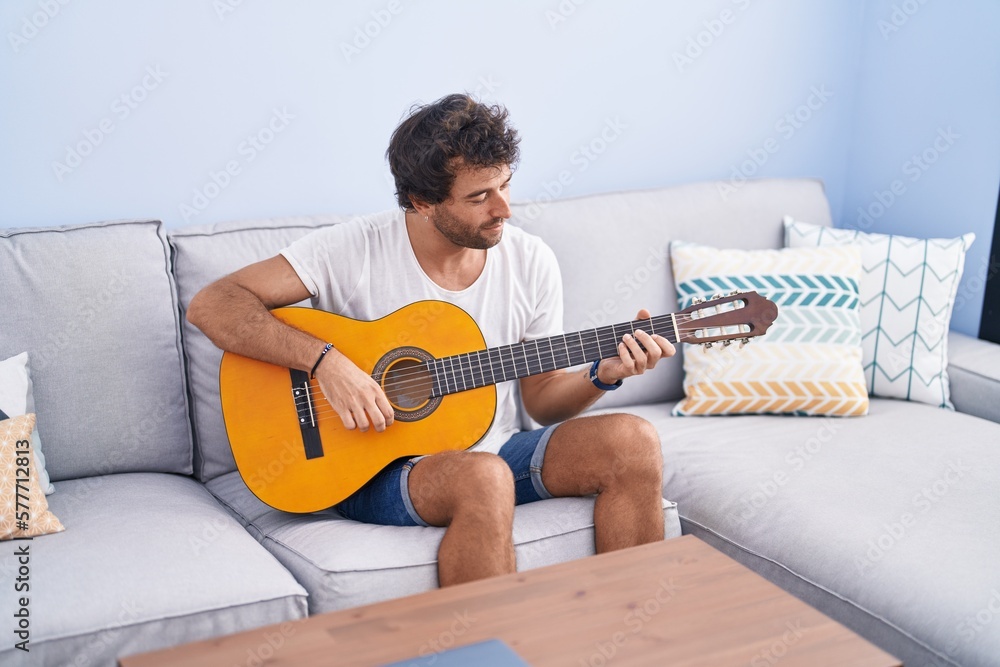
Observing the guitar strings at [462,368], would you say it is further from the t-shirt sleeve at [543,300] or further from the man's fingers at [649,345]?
the t-shirt sleeve at [543,300]

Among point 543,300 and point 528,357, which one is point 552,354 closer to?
point 528,357

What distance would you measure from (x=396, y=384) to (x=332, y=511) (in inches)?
11.3

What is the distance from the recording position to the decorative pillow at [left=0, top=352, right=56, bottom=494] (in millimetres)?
1666

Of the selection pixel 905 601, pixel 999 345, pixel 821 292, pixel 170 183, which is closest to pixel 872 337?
pixel 821 292

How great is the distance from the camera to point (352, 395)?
64.7 inches

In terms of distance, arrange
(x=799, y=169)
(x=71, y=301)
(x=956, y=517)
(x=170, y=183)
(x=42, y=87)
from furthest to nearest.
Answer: (x=799, y=169) → (x=170, y=183) → (x=42, y=87) → (x=71, y=301) → (x=956, y=517)

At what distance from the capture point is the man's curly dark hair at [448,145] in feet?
5.66

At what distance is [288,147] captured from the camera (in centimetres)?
225

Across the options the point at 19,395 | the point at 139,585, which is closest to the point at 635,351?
the point at 139,585

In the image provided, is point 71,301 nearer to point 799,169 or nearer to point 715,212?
point 715,212

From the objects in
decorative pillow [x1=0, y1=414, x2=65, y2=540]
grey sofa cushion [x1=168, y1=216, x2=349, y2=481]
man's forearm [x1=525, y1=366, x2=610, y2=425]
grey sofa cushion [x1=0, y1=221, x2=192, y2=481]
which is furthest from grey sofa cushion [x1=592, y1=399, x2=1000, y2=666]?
decorative pillow [x1=0, y1=414, x2=65, y2=540]

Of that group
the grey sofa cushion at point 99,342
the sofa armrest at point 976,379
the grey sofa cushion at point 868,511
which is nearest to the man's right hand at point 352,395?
the grey sofa cushion at point 99,342

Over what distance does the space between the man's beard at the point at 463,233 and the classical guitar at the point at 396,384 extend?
13 cm

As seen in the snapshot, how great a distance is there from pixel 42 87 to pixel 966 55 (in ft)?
7.86
